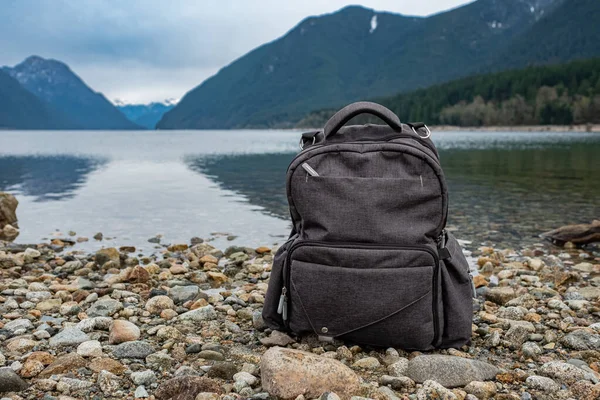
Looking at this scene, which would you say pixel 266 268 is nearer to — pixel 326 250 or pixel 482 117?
pixel 326 250

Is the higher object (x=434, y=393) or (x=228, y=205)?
(x=434, y=393)

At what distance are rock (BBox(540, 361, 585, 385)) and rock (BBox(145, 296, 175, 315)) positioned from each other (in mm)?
3085

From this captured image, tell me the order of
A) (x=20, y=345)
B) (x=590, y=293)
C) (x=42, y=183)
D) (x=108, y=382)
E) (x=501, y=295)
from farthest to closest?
(x=42, y=183), (x=590, y=293), (x=501, y=295), (x=20, y=345), (x=108, y=382)

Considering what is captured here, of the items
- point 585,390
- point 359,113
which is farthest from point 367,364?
point 359,113

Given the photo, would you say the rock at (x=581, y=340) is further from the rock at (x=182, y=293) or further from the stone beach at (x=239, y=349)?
the rock at (x=182, y=293)

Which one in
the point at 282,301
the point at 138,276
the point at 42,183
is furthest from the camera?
the point at 42,183

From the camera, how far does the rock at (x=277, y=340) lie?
3.87 meters

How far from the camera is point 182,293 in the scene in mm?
5141

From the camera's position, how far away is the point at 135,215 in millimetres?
13102

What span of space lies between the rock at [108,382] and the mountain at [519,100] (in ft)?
405

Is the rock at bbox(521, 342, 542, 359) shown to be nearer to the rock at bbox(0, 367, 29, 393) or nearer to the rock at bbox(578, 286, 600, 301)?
the rock at bbox(578, 286, 600, 301)

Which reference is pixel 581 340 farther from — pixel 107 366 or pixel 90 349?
pixel 90 349

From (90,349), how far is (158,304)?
3.81 feet

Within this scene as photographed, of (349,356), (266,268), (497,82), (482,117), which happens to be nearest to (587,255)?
(266,268)
